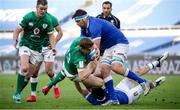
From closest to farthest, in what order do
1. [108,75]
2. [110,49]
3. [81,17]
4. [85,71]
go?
1. [85,71]
2. [81,17]
3. [108,75]
4. [110,49]

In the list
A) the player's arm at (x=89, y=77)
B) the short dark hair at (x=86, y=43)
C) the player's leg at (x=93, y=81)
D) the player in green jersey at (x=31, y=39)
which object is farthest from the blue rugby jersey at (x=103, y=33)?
the player in green jersey at (x=31, y=39)

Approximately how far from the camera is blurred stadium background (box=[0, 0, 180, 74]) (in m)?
33.0

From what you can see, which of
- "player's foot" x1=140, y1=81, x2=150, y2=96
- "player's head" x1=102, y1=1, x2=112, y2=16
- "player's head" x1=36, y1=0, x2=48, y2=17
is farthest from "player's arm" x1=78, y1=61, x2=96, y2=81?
"player's head" x1=102, y1=1, x2=112, y2=16

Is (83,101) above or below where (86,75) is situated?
below

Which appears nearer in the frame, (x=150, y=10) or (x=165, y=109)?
(x=165, y=109)

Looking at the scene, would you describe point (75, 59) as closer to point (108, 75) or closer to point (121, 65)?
point (108, 75)

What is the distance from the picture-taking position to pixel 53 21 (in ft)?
46.6

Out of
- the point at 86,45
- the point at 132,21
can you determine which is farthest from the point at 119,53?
the point at 132,21

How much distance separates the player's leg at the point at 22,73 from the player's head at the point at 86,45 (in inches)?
78.9

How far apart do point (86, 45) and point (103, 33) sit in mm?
1138

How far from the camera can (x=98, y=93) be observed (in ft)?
40.2

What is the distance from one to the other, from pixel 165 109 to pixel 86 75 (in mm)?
1546

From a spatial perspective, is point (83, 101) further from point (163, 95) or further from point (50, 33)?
point (163, 95)

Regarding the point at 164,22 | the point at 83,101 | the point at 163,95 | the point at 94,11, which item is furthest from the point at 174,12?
the point at 83,101
